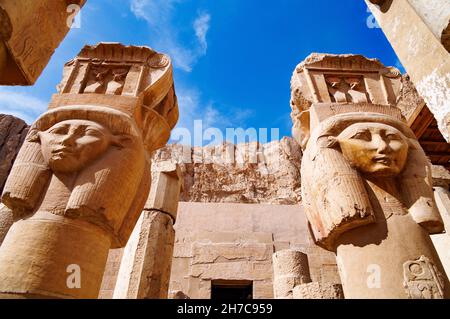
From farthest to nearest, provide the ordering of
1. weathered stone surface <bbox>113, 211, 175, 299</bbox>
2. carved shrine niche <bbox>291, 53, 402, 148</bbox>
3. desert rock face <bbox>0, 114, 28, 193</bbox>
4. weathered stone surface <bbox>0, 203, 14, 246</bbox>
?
desert rock face <bbox>0, 114, 28, 193</bbox>
weathered stone surface <bbox>113, 211, 175, 299</bbox>
weathered stone surface <bbox>0, 203, 14, 246</bbox>
carved shrine niche <bbox>291, 53, 402, 148</bbox>

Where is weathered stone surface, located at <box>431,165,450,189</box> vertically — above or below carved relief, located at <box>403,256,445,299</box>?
above

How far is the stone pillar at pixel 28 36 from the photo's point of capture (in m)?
1.79

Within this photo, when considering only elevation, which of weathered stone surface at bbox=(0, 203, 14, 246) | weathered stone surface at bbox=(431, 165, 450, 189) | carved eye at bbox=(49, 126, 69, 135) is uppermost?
weathered stone surface at bbox=(431, 165, 450, 189)

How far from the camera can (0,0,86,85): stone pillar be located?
1786 mm

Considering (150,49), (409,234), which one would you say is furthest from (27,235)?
(409,234)

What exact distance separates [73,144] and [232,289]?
5.24m

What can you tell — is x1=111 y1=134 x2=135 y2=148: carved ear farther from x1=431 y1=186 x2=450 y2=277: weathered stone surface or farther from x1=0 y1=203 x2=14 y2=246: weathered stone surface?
x1=431 y1=186 x2=450 y2=277: weathered stone surface

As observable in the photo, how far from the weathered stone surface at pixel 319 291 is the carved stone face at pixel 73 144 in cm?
304

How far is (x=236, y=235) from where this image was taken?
23.5 feet

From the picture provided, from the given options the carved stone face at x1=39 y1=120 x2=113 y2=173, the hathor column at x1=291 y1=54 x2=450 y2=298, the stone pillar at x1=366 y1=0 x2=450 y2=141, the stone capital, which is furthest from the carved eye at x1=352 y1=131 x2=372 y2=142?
the stone capital

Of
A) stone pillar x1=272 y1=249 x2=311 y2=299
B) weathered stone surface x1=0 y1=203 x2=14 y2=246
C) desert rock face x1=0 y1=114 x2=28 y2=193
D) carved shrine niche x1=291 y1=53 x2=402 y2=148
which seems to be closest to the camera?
carved shrine niche x1=291 y1=53 x2=402 y2=148

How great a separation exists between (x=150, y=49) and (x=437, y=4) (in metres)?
2.73

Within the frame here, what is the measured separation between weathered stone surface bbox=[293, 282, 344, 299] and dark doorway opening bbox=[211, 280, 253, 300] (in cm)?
241
